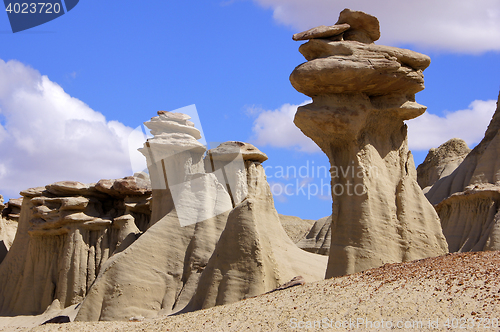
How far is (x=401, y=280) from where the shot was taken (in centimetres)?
845

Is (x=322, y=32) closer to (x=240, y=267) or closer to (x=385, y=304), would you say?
(x=240, y=267)

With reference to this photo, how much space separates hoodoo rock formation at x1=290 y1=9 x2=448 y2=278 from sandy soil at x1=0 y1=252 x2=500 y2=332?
34.8 inches

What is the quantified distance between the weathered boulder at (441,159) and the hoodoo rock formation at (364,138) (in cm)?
1889

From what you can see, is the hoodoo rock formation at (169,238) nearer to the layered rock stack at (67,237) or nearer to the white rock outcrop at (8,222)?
the layered rock stack at (67,237)

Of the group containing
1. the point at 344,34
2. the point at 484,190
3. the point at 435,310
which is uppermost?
the point at 344,34

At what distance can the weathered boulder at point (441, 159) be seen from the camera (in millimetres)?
29406

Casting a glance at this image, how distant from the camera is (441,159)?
98.0ft

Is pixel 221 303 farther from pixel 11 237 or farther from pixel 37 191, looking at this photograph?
pixel 11 237

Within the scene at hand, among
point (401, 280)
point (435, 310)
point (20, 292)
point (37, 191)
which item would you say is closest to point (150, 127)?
point (37, 191)

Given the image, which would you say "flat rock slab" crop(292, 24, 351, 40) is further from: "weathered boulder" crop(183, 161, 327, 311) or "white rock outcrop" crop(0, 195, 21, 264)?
"white rock outcrop" crop(0, 195, 21, 264)

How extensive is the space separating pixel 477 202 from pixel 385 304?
12.4 metres

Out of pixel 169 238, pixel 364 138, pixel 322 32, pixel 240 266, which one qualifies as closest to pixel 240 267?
pixel 240 266

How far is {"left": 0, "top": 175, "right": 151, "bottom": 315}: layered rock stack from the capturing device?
20.8 m

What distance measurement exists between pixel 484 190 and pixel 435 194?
5.22 metres
